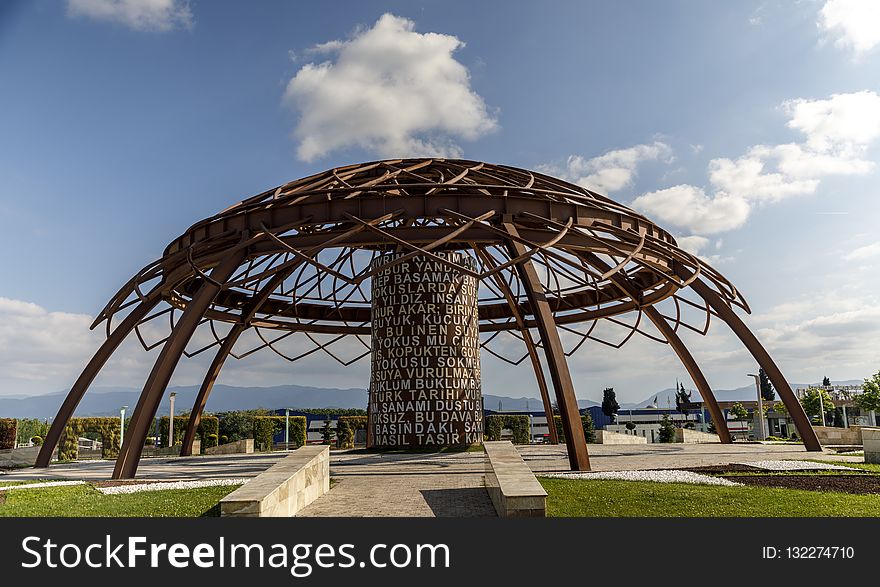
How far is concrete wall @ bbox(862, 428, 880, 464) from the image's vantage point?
83.4 feet

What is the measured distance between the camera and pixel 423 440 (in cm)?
3525

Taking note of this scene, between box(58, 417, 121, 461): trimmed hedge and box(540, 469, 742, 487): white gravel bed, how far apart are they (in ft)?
118

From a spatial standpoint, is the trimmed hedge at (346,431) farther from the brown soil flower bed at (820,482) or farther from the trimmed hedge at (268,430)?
the brown soil flower bed at (820,482)

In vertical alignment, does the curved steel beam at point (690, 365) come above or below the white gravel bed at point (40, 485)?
above

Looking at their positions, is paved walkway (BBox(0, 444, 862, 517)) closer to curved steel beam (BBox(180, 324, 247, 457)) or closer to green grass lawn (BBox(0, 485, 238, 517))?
green grass lawn (BBox(0, 485, 238, 517))

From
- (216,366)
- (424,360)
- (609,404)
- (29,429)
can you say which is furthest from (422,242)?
(609,404)

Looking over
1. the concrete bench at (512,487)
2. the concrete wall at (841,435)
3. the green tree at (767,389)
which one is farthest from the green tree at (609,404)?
the concrete bench at (512,487)

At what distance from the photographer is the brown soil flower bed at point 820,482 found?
17.4 metres

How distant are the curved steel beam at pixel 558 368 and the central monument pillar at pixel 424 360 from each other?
10.5 m

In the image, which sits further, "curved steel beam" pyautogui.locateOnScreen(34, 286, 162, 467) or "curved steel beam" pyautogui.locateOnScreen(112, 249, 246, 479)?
"curved steel beam" pyautogui.locateOnScreen(34, 286, 162, 467)

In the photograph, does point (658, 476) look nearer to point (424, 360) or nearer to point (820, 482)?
point (820, 482)

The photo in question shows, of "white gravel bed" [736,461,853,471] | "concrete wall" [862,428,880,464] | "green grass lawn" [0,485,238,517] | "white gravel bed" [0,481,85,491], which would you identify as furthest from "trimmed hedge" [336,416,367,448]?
"concrete wall" [862,428,880,464]
